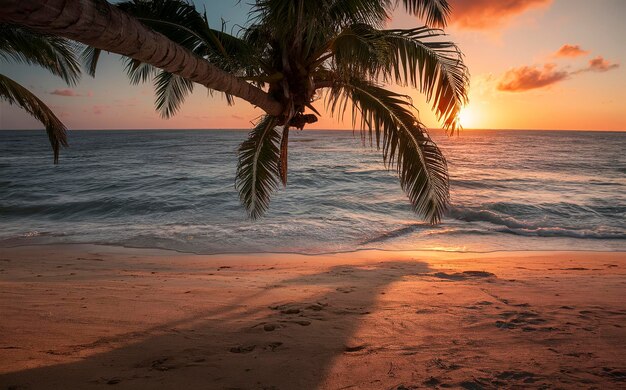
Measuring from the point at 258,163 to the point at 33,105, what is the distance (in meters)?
4.53

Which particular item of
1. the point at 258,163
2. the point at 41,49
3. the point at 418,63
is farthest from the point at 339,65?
the point at 41,49

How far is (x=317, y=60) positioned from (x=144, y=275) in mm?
4740

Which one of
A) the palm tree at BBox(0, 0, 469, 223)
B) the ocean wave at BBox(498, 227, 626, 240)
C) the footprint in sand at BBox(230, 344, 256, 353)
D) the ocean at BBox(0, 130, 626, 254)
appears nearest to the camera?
the footprint in sand at BBox(230, 344, 256, 353)

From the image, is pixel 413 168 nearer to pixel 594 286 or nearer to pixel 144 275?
pixel 594 286

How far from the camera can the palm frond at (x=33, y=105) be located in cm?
735

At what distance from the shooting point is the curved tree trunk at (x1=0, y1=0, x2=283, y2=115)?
6.28 feet

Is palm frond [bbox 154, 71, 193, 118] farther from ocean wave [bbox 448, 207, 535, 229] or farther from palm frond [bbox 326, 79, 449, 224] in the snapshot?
ocean wave [bbox 448, 207, 535, 229]

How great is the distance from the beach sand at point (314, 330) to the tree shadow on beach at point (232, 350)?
0.05ft

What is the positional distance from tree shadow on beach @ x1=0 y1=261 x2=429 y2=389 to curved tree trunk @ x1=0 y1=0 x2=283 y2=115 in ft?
7.37

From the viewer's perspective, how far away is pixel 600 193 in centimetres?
1934

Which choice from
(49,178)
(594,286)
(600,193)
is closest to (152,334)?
(594,286)

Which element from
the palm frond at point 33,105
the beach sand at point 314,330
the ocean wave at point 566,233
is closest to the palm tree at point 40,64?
the palm frond at point 33,105

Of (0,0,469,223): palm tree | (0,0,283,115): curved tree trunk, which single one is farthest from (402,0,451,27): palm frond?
(0,0,283,115): curved tree trunk

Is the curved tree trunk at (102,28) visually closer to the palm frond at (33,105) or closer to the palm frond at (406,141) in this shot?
the palm frond at (406,141)
